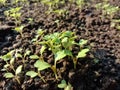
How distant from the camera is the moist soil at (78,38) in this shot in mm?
1991

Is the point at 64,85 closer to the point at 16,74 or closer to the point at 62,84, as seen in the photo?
the point at 62,84

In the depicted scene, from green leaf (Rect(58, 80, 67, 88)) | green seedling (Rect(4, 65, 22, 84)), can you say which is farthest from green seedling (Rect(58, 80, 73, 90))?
green seedling (Rect(4, 65, 22, 84))

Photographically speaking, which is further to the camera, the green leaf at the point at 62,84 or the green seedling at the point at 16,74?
the green seedling at the point at 16,74

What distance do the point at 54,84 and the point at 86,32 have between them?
103cm

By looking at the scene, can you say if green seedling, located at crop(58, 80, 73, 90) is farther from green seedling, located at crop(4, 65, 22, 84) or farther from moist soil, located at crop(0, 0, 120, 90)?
green seedling, located at crop(4, 65, 22, 84)

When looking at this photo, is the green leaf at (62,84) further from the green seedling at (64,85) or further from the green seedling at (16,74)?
the green seedling at (16,74)

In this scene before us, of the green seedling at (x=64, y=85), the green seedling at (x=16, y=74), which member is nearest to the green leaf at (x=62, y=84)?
the green seedling at (x=64, y=85)

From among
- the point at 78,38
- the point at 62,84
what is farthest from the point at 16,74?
the point at 78,38

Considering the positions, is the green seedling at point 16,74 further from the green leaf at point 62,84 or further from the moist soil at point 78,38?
the green leaf at point 62,84

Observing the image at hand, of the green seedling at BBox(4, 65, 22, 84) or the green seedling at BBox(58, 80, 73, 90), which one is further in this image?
the green seedling at BBox(4, 65, 22, 84)

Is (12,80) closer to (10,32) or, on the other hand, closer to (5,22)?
(10,32)

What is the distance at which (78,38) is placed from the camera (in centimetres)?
264

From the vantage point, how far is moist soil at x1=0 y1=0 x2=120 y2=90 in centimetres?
199

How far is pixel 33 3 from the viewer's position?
14.2 ft
